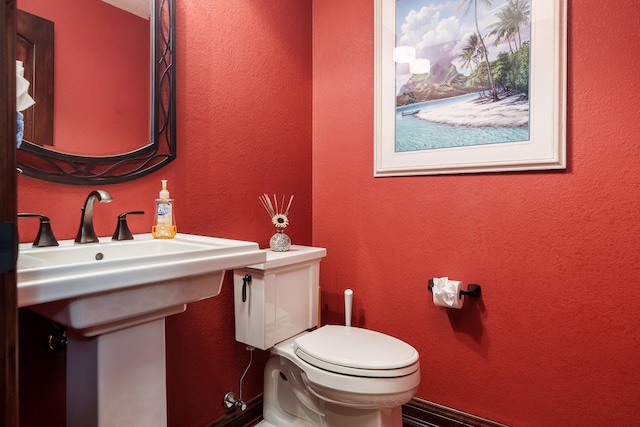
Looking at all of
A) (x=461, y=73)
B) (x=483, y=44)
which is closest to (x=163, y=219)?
(x=461, y=73)

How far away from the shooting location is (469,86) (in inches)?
64.8

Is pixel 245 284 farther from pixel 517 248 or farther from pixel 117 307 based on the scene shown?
pixel 517 248

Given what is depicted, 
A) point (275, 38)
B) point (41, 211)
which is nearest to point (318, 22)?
point (275, 38)

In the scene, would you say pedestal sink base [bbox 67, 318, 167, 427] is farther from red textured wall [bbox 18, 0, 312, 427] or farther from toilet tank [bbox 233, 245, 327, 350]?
toilet tank [bbox 233, 245, 327, 350]

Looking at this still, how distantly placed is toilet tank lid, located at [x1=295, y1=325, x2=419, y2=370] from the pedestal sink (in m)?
0.51

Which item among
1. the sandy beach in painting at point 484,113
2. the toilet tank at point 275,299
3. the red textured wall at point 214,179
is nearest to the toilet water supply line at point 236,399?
the red textured wall at point 214,179

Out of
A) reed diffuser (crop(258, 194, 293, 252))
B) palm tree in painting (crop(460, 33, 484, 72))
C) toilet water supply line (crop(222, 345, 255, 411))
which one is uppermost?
palm tree in painting (crop(460, 33, 484, 72))

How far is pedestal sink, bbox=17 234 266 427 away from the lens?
77 cm

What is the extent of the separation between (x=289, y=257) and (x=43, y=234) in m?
0.86

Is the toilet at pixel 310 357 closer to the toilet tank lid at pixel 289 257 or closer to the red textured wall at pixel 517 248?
the toilet tank lid at pixel 289 257

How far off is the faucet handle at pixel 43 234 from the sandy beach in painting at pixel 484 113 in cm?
153

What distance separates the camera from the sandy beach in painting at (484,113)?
152 centimetres

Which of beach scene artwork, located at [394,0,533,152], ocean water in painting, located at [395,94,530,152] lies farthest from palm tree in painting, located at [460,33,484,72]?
ocean water in painting, located at [395,94,530,152]

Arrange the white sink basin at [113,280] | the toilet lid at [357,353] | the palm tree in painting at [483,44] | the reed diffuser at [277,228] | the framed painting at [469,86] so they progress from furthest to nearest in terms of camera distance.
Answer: the reed diffuser at [277,228] < the palm tree in painting at [483,44] < the framed painting at [469,86] < the toilet lid at [357,353] < the white sink basin at [113,280]
